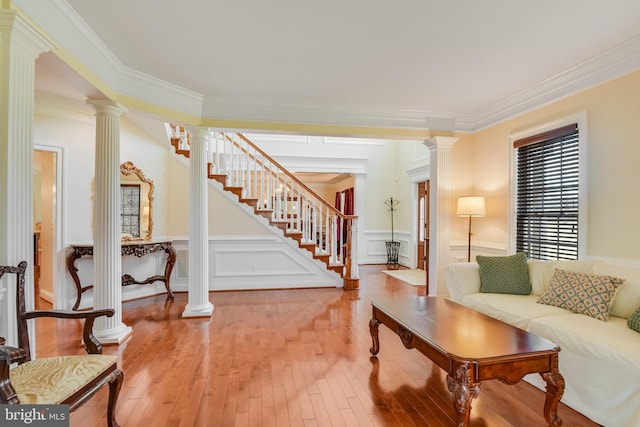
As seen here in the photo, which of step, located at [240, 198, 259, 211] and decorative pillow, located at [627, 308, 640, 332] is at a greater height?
step, located at [240, 198, 259, 211]

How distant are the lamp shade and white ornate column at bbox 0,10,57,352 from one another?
4.42 metres

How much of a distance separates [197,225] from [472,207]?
11.8 feet

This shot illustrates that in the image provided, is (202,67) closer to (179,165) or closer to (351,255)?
(179,165)

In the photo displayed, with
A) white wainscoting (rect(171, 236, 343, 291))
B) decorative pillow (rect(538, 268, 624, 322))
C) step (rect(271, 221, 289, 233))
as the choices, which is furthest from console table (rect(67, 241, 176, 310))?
decorative pillow (rect(538, 268, 624, 322))

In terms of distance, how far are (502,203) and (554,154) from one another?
89cm

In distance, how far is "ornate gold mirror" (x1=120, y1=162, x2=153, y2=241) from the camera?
5.01m

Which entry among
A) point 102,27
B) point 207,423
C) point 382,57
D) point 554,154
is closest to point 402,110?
point 382,57

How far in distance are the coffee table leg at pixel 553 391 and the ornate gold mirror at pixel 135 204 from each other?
5.18 meters

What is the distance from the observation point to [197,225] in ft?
14.0

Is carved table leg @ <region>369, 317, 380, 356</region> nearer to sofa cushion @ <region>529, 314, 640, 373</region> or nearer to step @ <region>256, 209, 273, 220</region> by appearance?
sofa cushion @ <region>529, 314, 640, 373</region>

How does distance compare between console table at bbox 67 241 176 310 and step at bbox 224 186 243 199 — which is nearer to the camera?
console table at bbox 67 241 176 310

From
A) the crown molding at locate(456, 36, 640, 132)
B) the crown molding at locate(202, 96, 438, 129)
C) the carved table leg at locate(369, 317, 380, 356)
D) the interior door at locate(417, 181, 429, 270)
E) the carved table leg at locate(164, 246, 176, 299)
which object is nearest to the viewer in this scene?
the crown molding at locate(456, 36, 640, 132)

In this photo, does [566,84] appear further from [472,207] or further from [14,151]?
[14,151]

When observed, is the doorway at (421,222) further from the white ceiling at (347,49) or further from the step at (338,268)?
the white ceiling at (347,49)
